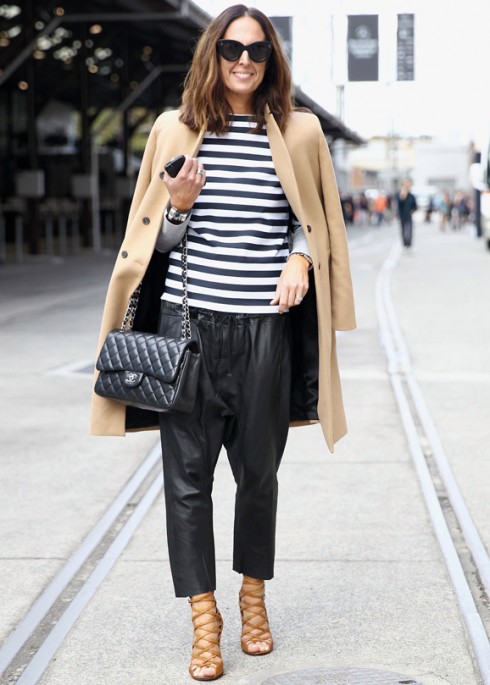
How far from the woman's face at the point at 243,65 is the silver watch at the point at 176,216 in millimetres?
394

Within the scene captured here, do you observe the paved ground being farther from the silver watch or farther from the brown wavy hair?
the brown wavy hair

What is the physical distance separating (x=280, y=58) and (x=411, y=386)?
18.7 feet

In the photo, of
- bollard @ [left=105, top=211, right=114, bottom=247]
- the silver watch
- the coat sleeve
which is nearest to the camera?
the silver watch

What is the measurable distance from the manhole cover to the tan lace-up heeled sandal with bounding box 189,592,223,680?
0.16 m

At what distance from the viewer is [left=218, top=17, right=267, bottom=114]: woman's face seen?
11.5 ft

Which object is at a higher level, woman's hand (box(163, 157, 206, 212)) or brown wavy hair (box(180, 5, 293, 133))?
brown wavy hair (box(180, 5, 293, 133))

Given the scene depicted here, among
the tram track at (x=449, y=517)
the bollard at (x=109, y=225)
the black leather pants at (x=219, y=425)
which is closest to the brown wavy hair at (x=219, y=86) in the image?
the black leather pants at (x=219, y=425)

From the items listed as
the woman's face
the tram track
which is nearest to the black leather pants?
the woman's face

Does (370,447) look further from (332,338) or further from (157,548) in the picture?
(332,338)

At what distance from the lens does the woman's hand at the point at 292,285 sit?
3.42m

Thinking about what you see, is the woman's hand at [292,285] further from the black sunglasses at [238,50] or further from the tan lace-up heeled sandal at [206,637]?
the tan lace-up heeled sandal at [206,637]

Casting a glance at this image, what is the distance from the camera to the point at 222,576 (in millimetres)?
4559

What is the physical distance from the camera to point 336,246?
3672 millimetres

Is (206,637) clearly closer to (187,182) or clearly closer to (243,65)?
(187,182)
